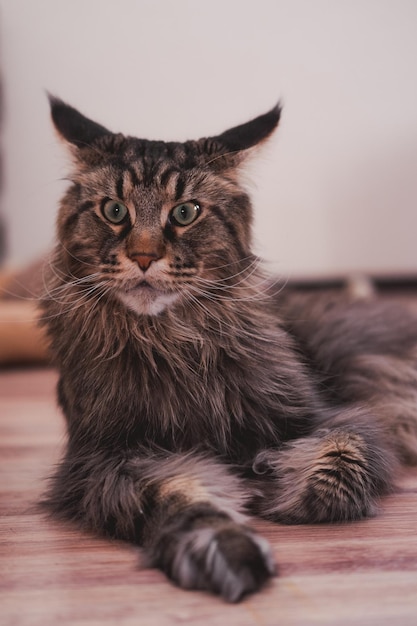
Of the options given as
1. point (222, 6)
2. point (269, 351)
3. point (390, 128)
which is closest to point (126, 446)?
point (269, 351)

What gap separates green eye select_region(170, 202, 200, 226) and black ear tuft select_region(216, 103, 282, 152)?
7.0 inches

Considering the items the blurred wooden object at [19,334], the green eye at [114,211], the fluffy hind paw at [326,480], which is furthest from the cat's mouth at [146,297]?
the blurred wooden object at [19,334]

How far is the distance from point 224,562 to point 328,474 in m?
0.39

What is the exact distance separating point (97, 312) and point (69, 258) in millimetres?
134

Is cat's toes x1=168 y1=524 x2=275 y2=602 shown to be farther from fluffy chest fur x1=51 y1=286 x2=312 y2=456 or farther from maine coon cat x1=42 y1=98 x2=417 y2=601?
fluffy chest fur x1=51 y1=286 x2=312 y2=456

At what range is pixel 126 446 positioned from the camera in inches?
62.1

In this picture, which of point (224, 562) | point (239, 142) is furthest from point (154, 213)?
point (224, 562)

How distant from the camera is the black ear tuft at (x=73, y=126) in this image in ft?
5.51

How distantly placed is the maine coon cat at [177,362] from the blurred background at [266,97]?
0.17 meters

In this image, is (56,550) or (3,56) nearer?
(56,550)

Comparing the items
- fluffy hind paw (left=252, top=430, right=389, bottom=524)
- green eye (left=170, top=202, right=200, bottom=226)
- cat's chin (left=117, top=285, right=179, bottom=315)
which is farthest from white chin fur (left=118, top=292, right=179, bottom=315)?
fluffy hind paw (left=252, top=430, right=389, bottom=524)

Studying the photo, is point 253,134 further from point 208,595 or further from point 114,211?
point 208,595

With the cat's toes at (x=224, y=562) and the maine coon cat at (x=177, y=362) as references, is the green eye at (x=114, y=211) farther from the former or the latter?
the cat's toes at (x=224, y=562)

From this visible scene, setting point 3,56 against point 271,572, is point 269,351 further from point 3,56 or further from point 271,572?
point 3,56
